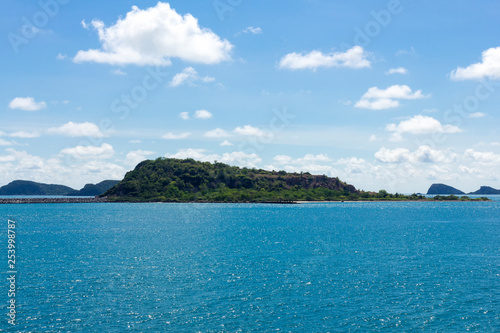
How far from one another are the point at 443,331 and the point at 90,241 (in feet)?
253

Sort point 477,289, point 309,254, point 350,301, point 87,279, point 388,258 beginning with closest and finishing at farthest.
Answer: point 350,301
point 477,289
point 87,279
point 388,258
point 309,254

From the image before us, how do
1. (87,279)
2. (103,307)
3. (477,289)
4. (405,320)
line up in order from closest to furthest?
(405,320) → (103,307) → (477,289) → (87,279)

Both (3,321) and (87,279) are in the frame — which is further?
(87,279)

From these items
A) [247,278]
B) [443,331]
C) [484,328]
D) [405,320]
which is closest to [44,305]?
[247,278]

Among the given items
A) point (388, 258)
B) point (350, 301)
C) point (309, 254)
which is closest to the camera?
point (350, 301)

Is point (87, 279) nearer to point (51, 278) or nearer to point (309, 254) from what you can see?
point (51, 278)

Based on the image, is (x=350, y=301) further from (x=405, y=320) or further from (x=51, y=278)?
(x=51, y=278)

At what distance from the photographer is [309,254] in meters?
73.3

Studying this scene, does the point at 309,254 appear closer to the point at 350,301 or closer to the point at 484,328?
the point at 350,301

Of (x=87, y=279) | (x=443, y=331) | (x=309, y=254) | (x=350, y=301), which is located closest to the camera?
(x=443, y=331)

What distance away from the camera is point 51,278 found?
5288 centimetres

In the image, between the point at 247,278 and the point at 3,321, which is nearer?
the point at 3,321

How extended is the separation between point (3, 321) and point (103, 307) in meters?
8.66

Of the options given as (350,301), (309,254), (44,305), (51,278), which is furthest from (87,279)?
(309,254)
